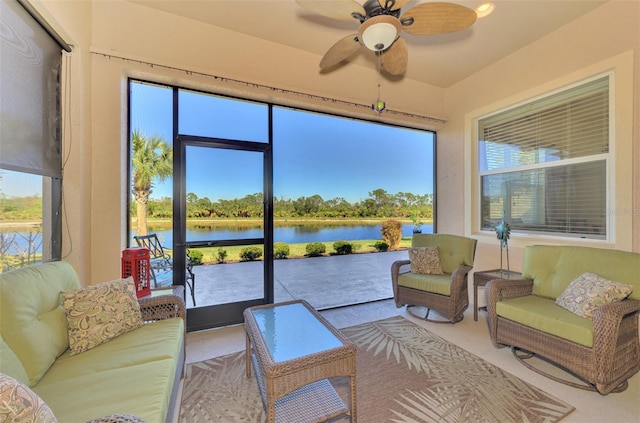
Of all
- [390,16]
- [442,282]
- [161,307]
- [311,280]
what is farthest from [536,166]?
[161,307]

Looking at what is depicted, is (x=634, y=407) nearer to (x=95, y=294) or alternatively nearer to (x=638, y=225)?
(x=638, y=225)

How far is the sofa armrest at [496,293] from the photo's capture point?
7.45 ft

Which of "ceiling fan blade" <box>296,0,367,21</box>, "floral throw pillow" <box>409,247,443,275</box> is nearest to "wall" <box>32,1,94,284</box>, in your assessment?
"ceiling fan blade" <box>296,0,367,21</box>

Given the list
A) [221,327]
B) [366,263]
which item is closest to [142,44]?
[221,327]

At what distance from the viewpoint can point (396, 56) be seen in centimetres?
211

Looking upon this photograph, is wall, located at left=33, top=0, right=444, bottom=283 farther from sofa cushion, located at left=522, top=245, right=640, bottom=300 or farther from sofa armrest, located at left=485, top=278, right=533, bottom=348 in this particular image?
sofa cushion, located at left=522, top=245, right=640, bottom=300

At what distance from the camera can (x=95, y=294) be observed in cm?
158

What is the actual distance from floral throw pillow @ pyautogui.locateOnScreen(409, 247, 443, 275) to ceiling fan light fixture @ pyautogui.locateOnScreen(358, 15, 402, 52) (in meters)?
2.36

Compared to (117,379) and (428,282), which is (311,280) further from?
(117,379)

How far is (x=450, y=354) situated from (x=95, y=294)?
2718 mm

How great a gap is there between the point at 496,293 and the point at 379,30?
235 centimetres

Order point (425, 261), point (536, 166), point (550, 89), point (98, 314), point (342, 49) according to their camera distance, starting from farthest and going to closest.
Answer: point (425, 261) < point (536, 166) < point (550, 89) < point (342, 49) < point (98, 314)

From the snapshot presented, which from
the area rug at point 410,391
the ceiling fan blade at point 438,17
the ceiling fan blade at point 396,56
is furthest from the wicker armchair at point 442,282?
the ceiling fan blade at point 438,17

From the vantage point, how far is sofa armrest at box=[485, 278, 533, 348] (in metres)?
2.27
